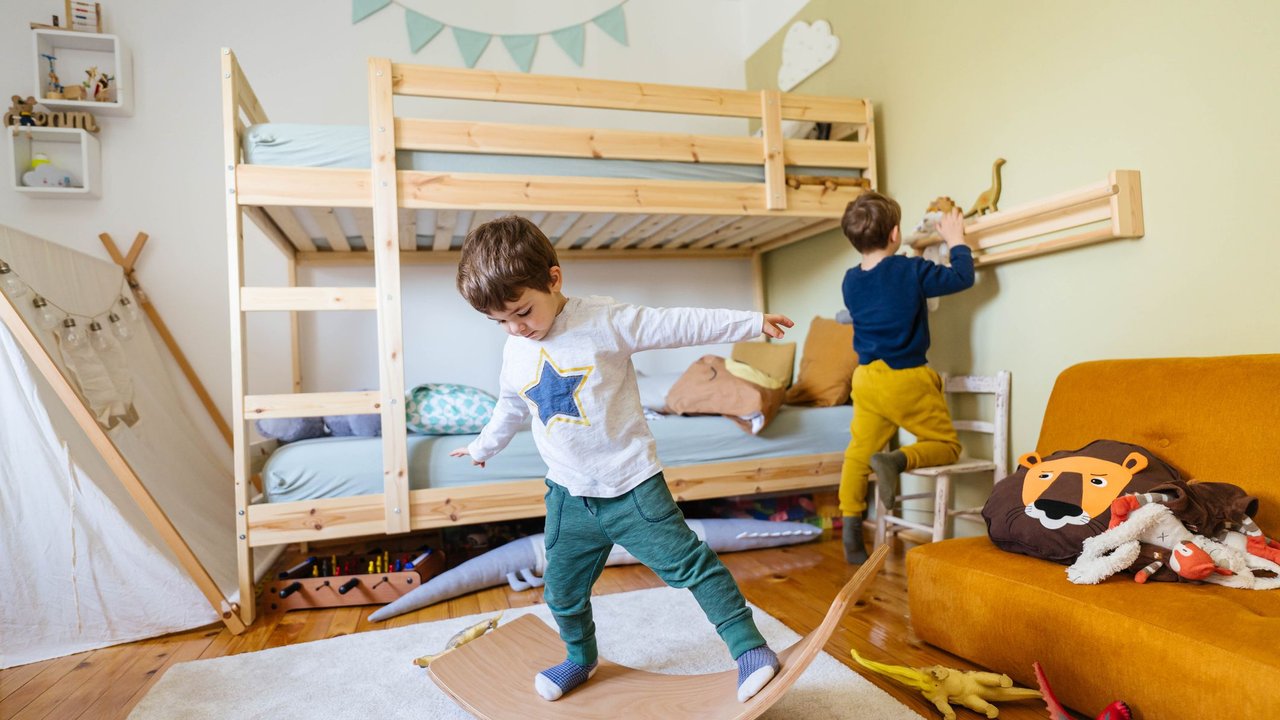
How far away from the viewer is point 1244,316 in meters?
1.70

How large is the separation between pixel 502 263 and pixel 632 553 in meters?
0.60

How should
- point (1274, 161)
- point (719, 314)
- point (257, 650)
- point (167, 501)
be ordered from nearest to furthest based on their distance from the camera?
point (719, 314)
point (1274, 161)
point (257, 650)
point (167, 501)

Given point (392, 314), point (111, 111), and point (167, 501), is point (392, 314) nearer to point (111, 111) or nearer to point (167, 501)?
point (167, 501)

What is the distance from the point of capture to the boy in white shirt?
1.38 meters

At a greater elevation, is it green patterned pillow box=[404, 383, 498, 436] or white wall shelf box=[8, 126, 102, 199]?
white wall shelf box=[8, 126, 102, 199]

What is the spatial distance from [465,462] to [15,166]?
7.06ft

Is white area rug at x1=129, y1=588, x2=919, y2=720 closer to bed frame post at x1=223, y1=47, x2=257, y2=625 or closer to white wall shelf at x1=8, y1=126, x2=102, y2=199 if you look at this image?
bed frame post at x1=223, y1=47, x2=257, y2=625

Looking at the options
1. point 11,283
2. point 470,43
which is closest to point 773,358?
point 470,43

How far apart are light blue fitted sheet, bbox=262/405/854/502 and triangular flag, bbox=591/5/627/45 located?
206 centimetres

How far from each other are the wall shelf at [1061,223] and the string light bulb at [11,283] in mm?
2632

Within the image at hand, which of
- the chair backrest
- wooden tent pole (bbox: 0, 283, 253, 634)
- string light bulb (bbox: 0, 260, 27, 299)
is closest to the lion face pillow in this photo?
the chair backrest

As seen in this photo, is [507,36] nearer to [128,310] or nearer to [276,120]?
[276,120]

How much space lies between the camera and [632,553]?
146 centimetres

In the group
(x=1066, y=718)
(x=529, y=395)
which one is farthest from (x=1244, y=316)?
(x=529, y=395)
